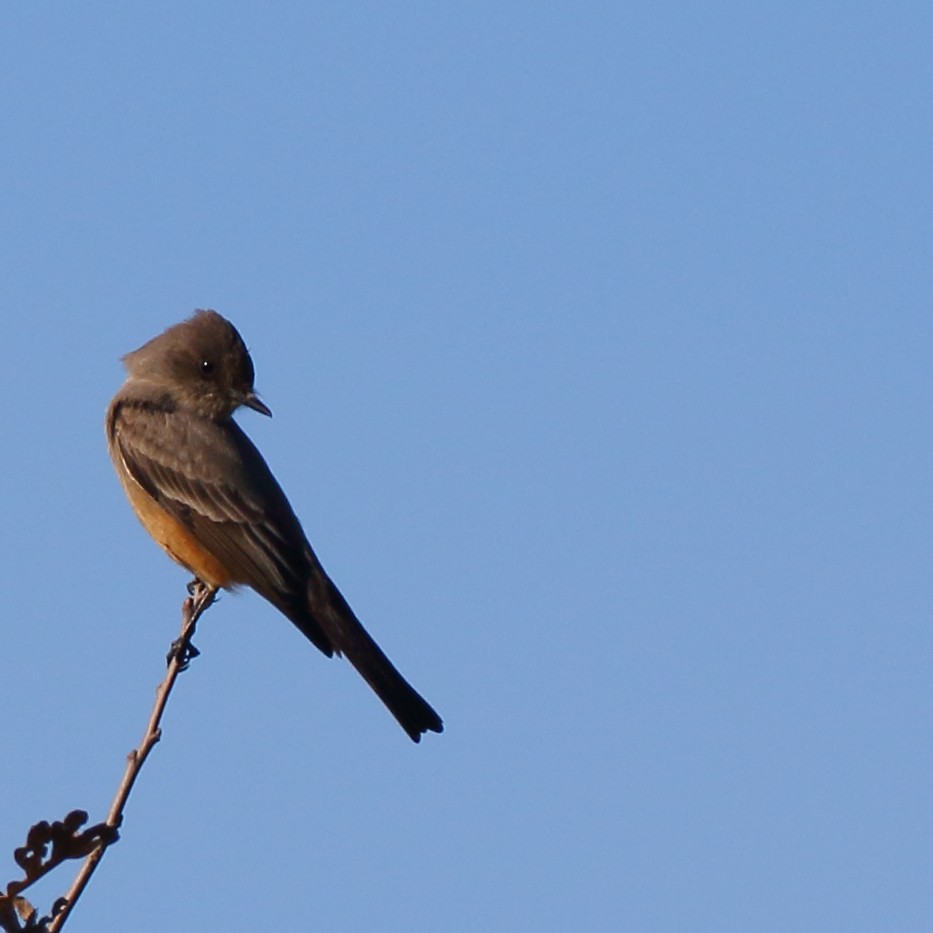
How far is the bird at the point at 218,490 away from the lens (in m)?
9.75

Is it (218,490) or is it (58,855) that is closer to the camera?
(58,855)

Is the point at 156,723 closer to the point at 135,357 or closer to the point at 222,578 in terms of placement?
the point at 222,578

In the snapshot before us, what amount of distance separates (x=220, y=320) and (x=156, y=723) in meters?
6.45

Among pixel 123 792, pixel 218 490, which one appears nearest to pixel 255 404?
pixel 218 490

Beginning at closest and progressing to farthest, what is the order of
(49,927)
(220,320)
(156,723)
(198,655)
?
(49,927), (156,723), (198,655), (220,320)

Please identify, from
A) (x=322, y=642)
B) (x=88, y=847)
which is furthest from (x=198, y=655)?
(x=88, y=847)

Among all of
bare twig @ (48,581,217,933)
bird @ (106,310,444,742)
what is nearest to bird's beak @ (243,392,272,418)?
bird @ (106,310,444,742)

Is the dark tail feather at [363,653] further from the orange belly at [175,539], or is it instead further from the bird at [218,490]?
the orange belly at [175,539]

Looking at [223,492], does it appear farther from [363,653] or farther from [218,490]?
[363,653]

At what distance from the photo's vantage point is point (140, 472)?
10.9 meters

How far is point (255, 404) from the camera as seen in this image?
10977 millimetres

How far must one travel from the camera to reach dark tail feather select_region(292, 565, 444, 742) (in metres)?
9.01

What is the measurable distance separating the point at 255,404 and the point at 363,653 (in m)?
2.19

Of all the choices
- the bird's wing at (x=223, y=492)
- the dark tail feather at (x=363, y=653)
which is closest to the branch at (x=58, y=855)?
the dark tail feather at (x=363, y=653)
